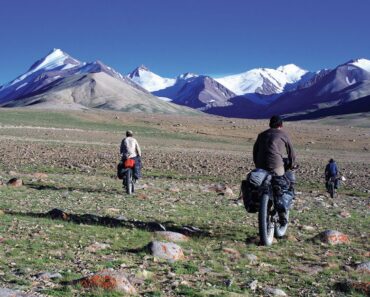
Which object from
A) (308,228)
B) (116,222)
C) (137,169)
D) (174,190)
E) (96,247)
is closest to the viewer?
(96,247)

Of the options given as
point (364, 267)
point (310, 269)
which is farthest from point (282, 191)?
point (364, 267)

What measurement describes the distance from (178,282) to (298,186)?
69.0 ft

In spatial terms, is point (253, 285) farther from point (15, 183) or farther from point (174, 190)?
point (15, 183)

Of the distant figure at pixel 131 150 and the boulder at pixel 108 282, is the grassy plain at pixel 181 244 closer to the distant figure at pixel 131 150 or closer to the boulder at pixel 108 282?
the boulder at pixel 108 282

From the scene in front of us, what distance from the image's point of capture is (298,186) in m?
27.6

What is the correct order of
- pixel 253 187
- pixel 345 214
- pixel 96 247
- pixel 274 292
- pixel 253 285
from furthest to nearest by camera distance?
pixel 345 214 → pixel 253 187 → pixel 96 247 → pixel 253 285 → pixel 274 292

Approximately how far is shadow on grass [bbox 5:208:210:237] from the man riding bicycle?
1.95m

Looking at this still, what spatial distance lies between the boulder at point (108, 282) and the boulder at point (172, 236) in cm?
359

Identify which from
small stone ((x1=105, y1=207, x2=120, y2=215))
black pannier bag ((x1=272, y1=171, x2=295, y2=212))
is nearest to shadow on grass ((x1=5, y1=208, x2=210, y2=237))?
small stone ((x1=105, y1=207, x2=120, y2=215))

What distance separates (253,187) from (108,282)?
4301 mm

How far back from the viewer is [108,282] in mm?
6824

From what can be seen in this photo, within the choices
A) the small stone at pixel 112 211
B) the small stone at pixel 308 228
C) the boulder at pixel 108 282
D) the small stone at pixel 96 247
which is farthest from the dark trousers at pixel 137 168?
the boulder at pixel 108 282

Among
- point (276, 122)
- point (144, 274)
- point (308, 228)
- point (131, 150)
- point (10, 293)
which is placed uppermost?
point (276, 122)

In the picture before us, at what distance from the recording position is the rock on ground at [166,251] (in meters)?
8.83
